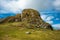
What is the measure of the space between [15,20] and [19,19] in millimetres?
1988

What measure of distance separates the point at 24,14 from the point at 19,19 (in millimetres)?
3527

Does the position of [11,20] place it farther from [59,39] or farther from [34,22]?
[59,39]

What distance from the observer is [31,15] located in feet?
243

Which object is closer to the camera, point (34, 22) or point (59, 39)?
point (59, 39)

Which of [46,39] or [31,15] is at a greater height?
[31,15]

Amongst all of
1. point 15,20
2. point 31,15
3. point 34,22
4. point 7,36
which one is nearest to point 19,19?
point 15,20

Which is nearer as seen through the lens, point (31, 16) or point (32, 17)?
point (32, 17)

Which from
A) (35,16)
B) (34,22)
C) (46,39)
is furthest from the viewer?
(35,16)

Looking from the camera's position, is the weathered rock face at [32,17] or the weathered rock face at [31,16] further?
the weathered rock face at [31,16]

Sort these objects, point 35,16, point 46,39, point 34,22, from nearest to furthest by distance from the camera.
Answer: point 46,39
point 34,22
point 35,16

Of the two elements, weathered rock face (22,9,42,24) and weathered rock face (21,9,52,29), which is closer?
weathered rock face (21,9,52,29)

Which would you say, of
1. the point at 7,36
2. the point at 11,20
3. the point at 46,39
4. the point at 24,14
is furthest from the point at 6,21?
the point at 46,39

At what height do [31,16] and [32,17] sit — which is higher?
[31,16]

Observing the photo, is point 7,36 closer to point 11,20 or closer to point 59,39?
point 59,39
